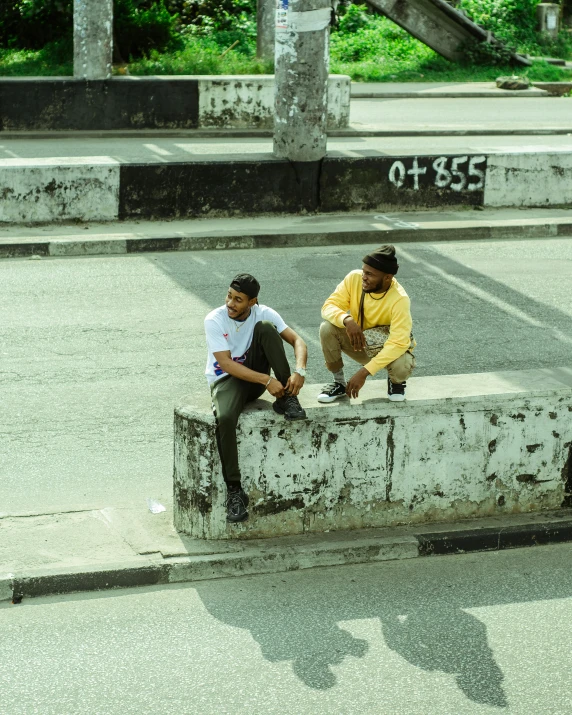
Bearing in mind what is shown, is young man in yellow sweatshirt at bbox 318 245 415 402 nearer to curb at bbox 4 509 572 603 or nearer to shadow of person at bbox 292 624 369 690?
curb at bbox 4 509 572 603

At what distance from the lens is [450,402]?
20.2ft

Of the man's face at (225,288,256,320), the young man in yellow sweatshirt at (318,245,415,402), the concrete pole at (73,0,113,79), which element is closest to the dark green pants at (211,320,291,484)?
the man's face at (225,288,256,320)

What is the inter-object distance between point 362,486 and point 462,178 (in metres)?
9.00

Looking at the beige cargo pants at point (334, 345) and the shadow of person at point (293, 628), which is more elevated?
the beige cargo pants at point (334, 345)

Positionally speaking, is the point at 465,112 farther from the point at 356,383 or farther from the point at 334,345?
the point at 356,383

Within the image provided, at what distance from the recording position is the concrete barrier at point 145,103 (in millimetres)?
18703

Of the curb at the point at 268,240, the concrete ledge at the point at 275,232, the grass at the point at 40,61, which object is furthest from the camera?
the grass at the point at 40,61

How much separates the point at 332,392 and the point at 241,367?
526mm

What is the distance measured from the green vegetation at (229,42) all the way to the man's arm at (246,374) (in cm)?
1564

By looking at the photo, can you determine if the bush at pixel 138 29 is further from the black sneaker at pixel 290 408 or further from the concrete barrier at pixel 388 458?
the black sneaker at pixel 290 408

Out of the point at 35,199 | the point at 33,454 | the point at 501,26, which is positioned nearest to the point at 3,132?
the point at 35,199

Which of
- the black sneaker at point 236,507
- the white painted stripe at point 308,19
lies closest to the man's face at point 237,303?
the black sneaker at point 236,507

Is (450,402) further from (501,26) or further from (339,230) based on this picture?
(501,26)

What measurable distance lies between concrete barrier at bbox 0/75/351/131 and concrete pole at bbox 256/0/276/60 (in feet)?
9.86
